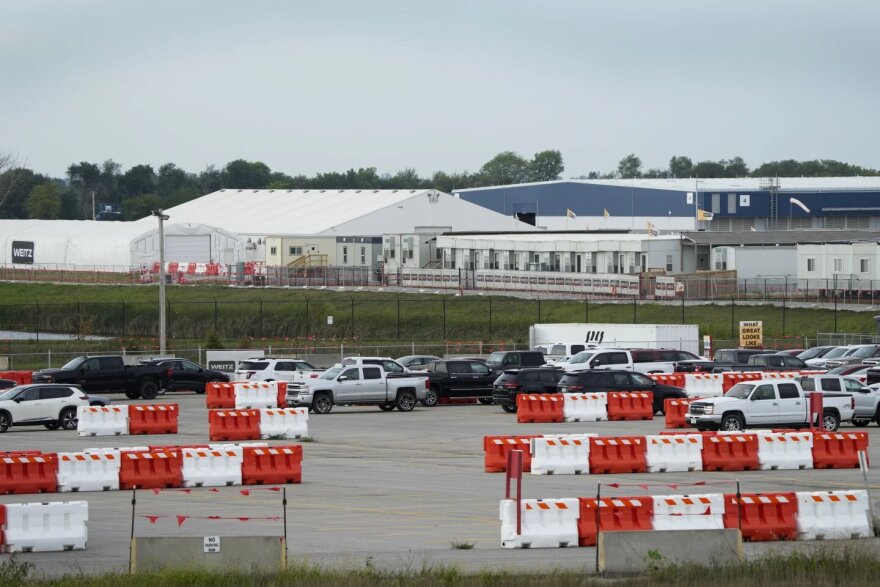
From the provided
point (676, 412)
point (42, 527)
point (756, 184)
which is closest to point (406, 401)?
point (676, 412)

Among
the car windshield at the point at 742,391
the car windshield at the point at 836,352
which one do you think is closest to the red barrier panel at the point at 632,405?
the car windshield at the point at 742,391

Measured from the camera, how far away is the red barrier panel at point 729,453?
26406 mm

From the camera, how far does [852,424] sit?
1430 inches

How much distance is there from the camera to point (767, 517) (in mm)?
18812

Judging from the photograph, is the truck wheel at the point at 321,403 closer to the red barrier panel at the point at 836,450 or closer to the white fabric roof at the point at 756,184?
the red barrier panel at the point at 836,450

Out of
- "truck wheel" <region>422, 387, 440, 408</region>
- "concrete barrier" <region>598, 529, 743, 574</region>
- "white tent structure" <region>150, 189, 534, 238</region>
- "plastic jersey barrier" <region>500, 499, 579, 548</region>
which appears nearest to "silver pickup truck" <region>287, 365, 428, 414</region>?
"truck wheel" <region>422, 387, 440, 408</region>

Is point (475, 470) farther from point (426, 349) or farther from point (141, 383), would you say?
point (426, 349)

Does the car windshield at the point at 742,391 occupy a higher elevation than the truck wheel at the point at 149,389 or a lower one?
higher

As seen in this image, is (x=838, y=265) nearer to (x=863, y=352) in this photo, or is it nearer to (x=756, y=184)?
(x=863, y=352)

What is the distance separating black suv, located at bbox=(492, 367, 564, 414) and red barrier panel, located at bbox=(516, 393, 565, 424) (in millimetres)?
3157

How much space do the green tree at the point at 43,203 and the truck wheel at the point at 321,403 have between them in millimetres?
154802

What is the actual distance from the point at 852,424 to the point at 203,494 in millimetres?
20200

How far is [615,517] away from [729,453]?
8.92 metres

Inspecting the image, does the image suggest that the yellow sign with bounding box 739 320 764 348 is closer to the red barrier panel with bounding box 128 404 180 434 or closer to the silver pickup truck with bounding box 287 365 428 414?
the silver pickup truck with bounding box 287 365 428 414
